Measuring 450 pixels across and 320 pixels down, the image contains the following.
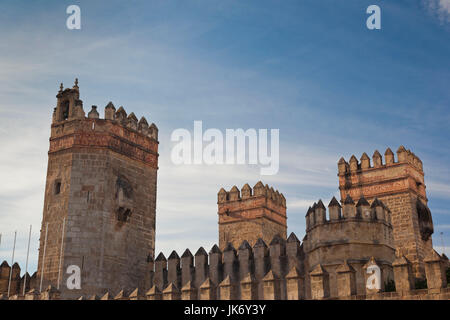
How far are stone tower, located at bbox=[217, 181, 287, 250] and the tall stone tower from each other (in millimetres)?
7663

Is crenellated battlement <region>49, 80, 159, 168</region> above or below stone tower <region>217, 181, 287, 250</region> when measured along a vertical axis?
above

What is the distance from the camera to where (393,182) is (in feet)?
84.4

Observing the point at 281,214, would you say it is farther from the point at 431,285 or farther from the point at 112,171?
the point at 431,285

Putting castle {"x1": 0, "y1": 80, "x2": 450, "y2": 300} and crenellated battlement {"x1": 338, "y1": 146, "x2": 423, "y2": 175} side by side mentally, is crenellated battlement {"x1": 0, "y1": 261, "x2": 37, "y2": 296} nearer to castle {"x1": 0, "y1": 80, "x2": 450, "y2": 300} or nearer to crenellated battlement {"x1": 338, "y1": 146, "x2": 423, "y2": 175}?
castle {"x1": 0, "y1": 80, "x2": 450, "y2": 300}

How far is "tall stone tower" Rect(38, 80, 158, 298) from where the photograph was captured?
20.4m

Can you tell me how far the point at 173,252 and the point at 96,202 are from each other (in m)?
3.40

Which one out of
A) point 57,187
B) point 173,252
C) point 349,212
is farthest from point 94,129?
point 349,212

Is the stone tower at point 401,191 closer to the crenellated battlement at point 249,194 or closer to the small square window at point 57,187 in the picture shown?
the crenellated battlement at point 249,194

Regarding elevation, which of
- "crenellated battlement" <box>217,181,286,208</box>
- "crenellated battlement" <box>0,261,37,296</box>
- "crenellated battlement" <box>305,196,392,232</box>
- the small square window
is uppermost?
"crenellated battlement" <box>217,181,286,208</box>

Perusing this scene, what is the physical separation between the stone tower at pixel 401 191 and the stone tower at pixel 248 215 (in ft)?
15.9

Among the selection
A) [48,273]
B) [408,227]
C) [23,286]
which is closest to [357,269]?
[408,227]

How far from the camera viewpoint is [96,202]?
21016 millimetres

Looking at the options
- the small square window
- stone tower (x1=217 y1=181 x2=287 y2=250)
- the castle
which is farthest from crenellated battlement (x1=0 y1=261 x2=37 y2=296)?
stone tower (x1=217 y1=181 x2=287 y2=250)

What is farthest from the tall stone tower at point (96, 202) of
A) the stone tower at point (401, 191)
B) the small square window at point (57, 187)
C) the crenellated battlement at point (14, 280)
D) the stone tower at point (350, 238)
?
the stone tower at point (401, 191)
